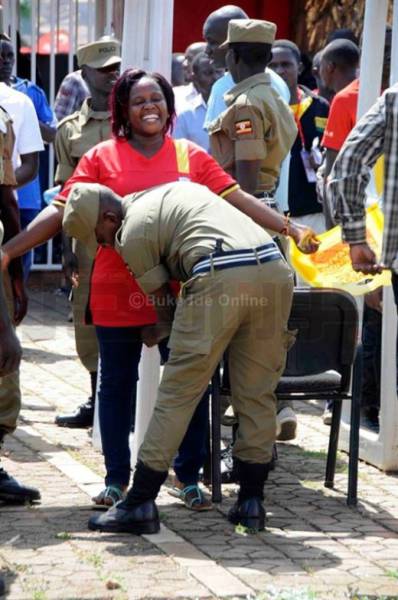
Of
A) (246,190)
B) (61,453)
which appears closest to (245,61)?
(246,190)

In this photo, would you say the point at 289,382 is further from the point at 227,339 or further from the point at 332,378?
the point at 227,339

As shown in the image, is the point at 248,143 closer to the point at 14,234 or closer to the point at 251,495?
the point at 14,234

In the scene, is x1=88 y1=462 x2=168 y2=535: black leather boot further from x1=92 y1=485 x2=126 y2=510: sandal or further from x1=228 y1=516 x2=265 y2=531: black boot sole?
x1=228 y1=516 x2=265 y2=531: black boot sole

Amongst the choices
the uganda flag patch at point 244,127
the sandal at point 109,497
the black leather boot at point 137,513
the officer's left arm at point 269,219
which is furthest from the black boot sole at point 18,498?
the uganda flag patch at point 244,127

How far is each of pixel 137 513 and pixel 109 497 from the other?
0.38 meters

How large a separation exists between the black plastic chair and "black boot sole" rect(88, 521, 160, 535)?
1072 millimetres

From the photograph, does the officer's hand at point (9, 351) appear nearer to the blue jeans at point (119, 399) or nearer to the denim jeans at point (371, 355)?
the blue jeans at point (119, 399)

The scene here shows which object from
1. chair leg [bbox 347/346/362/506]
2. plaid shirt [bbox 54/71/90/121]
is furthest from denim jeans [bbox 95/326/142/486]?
plaid shirt [bbox 54/71/90/121]

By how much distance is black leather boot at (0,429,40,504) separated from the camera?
6.75m

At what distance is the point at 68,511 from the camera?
6.68 m

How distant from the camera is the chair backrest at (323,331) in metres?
6.96

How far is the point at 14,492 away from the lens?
6.75 meters

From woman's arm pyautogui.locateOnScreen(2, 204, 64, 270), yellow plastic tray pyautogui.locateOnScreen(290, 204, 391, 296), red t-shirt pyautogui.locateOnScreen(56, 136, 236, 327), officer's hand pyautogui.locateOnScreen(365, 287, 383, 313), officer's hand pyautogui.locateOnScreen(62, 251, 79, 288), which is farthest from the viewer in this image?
officer's hand pyautogui.locateOnScreen(62, 251, 79, 288)

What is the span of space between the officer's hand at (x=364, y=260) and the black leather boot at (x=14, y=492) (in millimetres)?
2130
